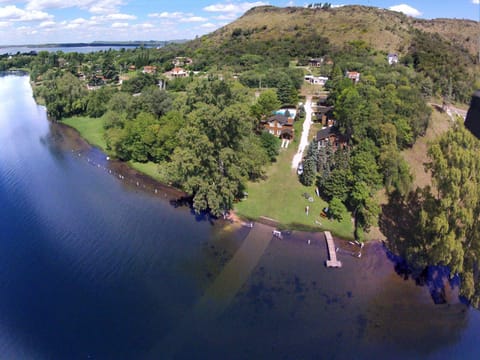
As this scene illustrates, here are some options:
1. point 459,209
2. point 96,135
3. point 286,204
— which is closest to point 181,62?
point 96,135

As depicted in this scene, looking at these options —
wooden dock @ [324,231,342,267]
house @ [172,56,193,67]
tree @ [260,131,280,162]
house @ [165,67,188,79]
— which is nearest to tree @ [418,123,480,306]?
wooden dock @ [324,231,342,267]

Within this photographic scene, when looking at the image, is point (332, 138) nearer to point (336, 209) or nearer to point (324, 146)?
point (324, 146)

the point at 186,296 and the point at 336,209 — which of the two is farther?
the point at 336,209

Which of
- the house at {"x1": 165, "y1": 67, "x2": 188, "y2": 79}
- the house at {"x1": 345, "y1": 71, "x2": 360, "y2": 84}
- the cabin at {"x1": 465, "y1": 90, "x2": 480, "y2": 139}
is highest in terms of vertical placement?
the house at {"x1": 345, "y1": 71, "x2": 360, "y2": 84}

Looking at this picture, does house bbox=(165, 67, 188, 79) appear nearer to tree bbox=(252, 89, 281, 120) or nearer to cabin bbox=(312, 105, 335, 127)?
tree bbox=(252, 89, 281, 120)

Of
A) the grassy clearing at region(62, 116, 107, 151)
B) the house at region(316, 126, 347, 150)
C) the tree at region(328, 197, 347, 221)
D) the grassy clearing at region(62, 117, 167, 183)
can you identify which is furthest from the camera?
the grassy clearing at region(62, 116, 107, 151)

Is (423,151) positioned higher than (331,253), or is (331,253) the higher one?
(423,151)

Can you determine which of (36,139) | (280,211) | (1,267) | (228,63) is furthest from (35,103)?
(280,211)
